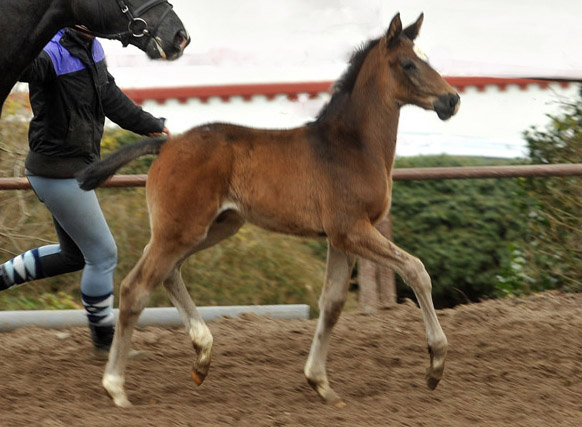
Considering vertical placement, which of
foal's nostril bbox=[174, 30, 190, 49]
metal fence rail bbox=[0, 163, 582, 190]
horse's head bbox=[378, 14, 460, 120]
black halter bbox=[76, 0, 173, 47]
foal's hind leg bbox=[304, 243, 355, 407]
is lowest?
foal's hind leg bbox=[304, 243, 355, 407]

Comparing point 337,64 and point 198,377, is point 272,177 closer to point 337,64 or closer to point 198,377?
point 198,377

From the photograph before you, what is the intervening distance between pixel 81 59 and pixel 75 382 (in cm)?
152

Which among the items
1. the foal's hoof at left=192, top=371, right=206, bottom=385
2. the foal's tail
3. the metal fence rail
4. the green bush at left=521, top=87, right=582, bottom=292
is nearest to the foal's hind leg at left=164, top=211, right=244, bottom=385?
the foal's hoof at left=192, top=371, right=206, bottom=385

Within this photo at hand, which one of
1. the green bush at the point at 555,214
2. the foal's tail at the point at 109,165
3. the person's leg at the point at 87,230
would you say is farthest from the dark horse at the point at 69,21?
the green bush at the point at 555,214

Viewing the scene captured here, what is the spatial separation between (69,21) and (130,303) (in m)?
1.25

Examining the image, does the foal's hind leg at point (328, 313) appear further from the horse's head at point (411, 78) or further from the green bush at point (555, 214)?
the green bush at point (555, 214)

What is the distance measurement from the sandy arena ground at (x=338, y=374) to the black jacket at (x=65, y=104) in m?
1.06

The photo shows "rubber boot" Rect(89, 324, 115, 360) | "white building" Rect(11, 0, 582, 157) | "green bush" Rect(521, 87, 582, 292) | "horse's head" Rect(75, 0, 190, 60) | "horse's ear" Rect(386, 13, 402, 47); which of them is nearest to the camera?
"horse's head" Rect(75, 0, 190, 60)

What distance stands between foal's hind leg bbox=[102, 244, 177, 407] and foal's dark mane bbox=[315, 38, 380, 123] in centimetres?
94

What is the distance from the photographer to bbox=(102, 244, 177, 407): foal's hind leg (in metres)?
4.23

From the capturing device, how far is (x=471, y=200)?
7797 mm

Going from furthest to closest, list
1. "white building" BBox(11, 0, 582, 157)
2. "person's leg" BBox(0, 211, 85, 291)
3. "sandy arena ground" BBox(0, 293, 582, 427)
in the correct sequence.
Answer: "white building" BBox(11, 0, 582, 157), "person's leg" BBox(0, 211, 85, 291), "sandy arena ground" BBox(0, 293, 582, 427)

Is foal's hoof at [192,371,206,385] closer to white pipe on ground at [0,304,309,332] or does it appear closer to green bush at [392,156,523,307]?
white pipe on ground at [0,304,309,332]

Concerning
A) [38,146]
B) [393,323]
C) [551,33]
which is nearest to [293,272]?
[393,323]
